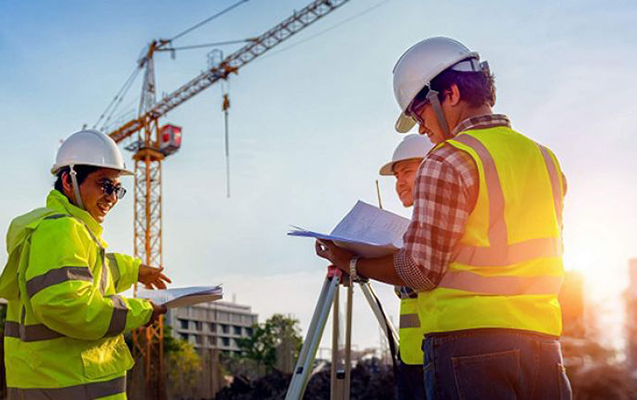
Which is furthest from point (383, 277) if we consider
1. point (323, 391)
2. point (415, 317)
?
point (323, 391)

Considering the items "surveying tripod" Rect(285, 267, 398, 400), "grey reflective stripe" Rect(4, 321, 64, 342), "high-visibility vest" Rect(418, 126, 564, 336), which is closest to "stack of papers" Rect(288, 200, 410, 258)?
"high-visibility vest" Rect(418, 126, 564, 336)

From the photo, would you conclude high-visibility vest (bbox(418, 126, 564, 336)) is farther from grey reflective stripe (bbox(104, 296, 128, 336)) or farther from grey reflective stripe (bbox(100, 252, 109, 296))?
grey reflective stripe (bbox(100, 252, 109, 296))

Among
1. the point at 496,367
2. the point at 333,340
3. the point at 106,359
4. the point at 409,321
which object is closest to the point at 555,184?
the point at 496,367

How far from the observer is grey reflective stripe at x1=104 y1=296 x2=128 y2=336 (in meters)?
3.03

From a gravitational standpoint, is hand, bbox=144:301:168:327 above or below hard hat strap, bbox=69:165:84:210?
below

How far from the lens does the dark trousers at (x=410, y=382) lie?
3.52m

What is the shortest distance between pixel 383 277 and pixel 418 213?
0.29m

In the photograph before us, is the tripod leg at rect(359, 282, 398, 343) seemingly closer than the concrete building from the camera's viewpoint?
Yes

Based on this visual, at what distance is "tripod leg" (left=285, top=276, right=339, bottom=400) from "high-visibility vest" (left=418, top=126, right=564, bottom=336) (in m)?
1.83

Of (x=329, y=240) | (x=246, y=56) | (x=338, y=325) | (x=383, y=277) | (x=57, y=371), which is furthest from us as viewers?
(x=246, y=56)

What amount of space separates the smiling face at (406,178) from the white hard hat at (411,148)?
0.11 feet

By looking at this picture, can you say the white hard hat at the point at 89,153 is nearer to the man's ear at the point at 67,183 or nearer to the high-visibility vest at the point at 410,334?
the man's ear at the point at 67,183

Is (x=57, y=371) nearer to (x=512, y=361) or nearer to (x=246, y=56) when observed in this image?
(x=512, y=361)

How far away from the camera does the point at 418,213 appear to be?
216cm
